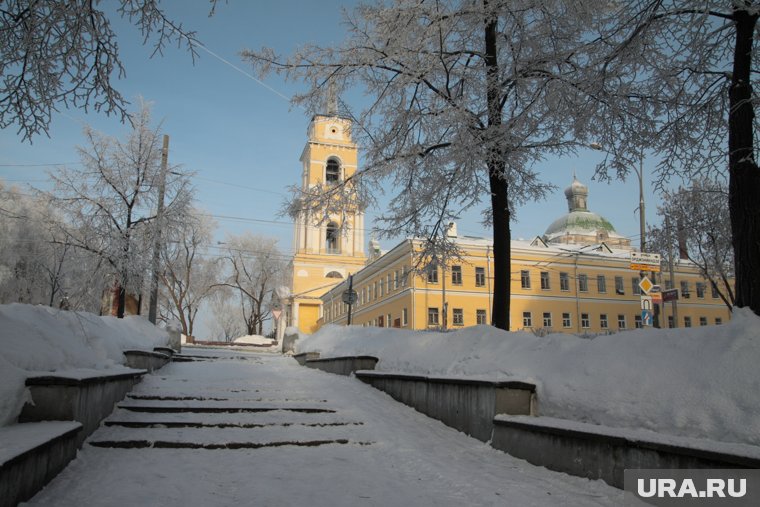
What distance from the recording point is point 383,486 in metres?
4.35

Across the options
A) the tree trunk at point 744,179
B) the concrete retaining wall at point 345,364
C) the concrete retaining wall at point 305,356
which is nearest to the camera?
the tree trunk at point 744,179

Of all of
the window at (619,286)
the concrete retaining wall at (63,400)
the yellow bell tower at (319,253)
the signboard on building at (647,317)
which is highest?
the yellow bell tower at (319,253)

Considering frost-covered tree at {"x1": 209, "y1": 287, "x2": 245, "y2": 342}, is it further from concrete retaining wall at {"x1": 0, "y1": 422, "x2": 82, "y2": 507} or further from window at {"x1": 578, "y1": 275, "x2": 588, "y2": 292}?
concrete retaining wall at {"x1": 0, "y1": 422, "x2": 82, "y2": 507}

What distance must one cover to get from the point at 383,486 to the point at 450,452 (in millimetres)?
1421

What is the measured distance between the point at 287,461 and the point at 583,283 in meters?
48.6

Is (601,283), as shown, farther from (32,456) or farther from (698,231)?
(32,456)

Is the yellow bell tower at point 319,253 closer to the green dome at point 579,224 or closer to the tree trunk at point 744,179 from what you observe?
the green dome at point 579,224

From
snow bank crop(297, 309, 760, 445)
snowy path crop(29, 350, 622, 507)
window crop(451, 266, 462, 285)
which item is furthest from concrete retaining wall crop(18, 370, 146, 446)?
window crop(451, 266, 462, 285)

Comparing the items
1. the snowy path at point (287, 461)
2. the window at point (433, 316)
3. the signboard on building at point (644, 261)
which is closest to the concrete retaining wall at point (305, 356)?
the snowy path at point (287, 461)

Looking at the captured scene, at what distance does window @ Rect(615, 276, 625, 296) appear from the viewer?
50031 mm

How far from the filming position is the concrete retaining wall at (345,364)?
978cm

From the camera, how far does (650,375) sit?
4.31 meters

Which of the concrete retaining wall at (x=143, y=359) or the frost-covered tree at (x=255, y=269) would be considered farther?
the frost-covered tree at (x=255, y=269)

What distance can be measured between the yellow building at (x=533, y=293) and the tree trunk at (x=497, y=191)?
3113 centimetres
